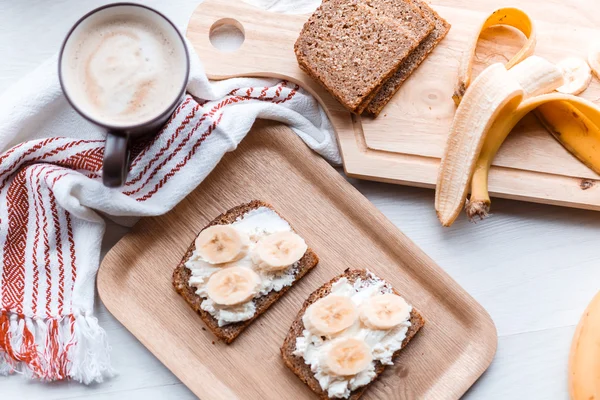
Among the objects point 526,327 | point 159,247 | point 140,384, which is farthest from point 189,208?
point 526,327

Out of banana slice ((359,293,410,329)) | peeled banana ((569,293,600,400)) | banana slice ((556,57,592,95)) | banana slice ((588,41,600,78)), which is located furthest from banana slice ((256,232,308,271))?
banana slice ((588,41,600,78))

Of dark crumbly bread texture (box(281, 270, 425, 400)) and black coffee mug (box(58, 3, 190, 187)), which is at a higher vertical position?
black coffee mug (box(58, 3, 190, 187))

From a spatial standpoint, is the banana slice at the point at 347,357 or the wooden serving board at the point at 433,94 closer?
the banana slice at the point at 347,357

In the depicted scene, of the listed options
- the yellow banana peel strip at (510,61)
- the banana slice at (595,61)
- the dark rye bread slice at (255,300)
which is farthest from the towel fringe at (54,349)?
the banana slice at (595,61)

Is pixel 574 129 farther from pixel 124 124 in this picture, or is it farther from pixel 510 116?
pixel 124 124

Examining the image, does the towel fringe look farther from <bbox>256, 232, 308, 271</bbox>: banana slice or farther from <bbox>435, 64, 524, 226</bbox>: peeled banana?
<bbox>435, 64, 524, 226</bbox>: peeled banana

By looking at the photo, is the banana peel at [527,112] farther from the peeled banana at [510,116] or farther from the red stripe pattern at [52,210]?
the red stripe pattern at [52,210]

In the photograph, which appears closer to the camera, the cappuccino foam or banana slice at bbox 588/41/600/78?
the cappuccino foam
